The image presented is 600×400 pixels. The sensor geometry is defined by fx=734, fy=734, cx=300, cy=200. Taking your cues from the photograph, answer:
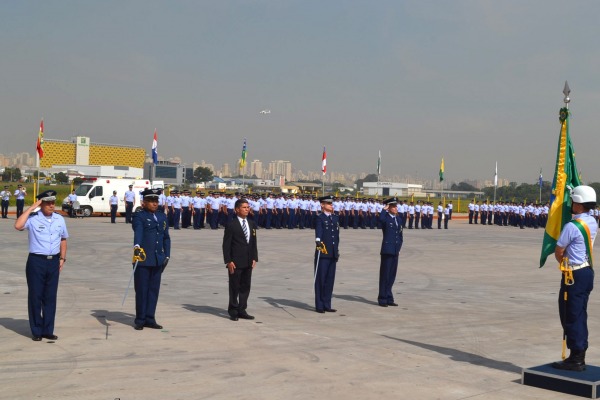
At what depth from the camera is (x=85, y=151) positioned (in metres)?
177

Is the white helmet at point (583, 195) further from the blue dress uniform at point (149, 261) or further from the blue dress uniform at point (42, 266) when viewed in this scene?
the blue dress uniform at point (42, 266)

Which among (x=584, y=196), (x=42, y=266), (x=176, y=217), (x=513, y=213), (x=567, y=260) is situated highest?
(x=584, y=196)

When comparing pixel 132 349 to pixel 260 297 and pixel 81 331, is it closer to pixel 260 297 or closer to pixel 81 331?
pixel 81 331

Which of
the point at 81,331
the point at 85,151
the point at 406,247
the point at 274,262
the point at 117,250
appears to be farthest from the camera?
the point at 85,151

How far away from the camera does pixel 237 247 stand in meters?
11.0

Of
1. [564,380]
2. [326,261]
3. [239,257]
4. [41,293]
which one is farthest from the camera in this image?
[326,261]

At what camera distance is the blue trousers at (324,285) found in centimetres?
1184

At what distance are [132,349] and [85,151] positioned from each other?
17658cm

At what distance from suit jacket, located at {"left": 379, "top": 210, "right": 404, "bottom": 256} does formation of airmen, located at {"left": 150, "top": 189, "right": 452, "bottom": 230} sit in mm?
15307

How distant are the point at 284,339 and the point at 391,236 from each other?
4.41 meters

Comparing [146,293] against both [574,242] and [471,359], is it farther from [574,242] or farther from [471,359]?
[574,242]

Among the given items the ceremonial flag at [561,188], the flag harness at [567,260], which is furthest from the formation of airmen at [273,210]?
the flag harness at [567,260]

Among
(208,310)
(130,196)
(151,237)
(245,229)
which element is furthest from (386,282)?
(130,196)

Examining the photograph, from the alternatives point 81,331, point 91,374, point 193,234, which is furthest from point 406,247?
point 91,374
